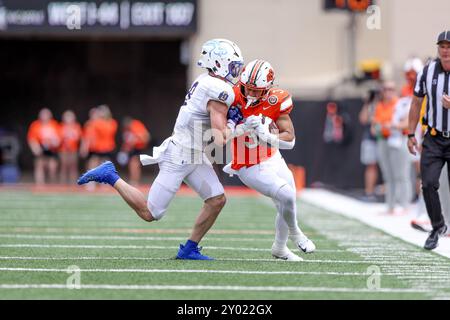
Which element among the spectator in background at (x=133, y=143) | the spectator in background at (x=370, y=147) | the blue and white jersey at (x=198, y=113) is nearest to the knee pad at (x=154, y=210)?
the blue and white jersey at (x=198, y=113)

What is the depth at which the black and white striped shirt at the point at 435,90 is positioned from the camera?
29.4 feet

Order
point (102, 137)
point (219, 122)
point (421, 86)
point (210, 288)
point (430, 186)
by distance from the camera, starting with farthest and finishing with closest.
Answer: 1. point (102, 137)
2. point (421, 86)
3. point (430, 186)
4. point (219, 122)
5. point (210, 288)

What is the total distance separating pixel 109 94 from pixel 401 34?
1282cm

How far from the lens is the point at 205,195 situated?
7879 millimetres

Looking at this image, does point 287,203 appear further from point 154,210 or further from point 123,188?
point 123,188

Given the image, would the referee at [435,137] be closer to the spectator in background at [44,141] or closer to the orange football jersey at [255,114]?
the orange football jersey at [255,114]

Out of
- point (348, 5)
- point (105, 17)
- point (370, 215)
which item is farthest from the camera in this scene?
point (105, 17)

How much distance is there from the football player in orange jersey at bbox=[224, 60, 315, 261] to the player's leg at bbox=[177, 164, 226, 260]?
19 cm

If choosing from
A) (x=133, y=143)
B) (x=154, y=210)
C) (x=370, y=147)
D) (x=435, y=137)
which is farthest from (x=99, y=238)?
(x=133, y=143)

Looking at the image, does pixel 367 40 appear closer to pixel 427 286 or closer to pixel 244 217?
pixel 244 217

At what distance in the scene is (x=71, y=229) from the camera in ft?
36.4

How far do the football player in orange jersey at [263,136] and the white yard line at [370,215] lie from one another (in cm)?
160

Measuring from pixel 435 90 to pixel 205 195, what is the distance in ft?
7.76

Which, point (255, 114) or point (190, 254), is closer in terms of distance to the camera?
point (255, 114)
